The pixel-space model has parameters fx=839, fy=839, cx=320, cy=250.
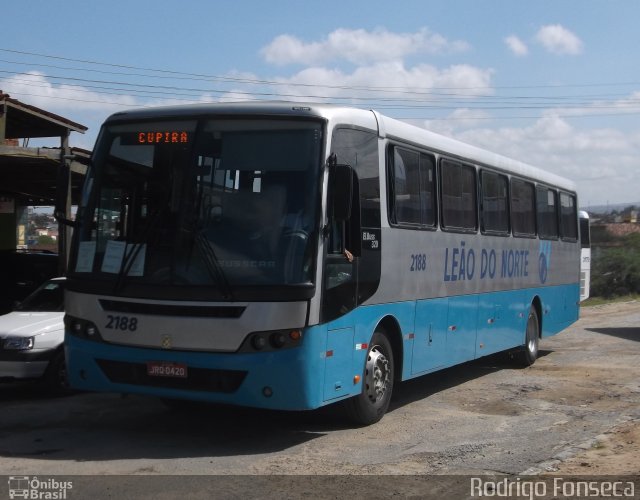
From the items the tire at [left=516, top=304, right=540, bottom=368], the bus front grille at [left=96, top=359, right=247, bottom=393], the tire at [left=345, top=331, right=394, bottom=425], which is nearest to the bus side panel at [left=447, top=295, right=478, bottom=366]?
the tire at [left=345, top=331, right=394, bottom=425]

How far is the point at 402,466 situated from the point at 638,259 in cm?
3786

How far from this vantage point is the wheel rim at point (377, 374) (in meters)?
8.73

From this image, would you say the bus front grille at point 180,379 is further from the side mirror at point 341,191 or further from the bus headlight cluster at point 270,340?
the side mirror at point 341,191

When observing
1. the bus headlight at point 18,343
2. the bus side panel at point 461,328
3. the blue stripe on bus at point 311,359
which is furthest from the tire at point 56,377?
the bus side panel at point 461,328

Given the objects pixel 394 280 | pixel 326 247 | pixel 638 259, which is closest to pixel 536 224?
pixel 394 280

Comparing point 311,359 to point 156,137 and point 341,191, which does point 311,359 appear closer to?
point 341,191

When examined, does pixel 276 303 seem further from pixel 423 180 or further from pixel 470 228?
pixel 470 228

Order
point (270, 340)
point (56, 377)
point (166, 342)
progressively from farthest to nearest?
point (56, 377) < point (166, 342) < point (270, 340)

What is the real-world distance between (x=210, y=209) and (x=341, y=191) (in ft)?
4.00

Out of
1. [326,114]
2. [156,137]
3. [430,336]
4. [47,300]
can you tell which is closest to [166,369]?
[156,137]

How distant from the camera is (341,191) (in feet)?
25.5

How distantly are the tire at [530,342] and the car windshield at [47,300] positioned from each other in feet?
24.9

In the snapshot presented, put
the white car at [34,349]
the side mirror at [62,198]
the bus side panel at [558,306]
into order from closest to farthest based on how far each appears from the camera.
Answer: the side mirror at [62,198], the white car at [34,349], the bus side panel at [558,306]

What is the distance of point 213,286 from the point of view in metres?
7.47
